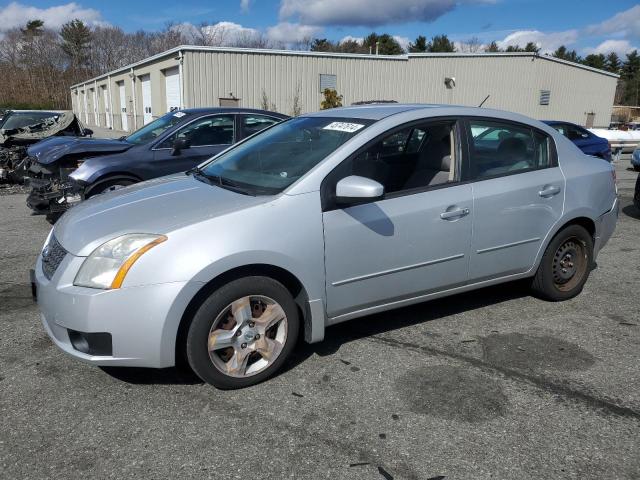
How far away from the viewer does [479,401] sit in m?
3.04

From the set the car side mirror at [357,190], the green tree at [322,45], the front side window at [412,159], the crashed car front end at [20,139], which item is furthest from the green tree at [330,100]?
the green tree at [322,45]

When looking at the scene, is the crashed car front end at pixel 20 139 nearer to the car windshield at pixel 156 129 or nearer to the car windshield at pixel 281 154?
the car windshield at pixel 156 129

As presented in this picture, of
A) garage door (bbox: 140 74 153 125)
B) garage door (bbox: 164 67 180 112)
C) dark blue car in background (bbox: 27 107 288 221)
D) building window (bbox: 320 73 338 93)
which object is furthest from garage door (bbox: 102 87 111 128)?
dark blue car in background (bbox: 27 107 288 221)

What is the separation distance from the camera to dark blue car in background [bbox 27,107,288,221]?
6906mm

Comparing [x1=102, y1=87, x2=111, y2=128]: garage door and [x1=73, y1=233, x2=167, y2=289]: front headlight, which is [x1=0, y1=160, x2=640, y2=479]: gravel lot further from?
[x1=102, y1=87, x2=111, y2=128]: garage door

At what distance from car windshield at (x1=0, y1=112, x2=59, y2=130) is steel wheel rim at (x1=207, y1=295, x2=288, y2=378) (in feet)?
37.8

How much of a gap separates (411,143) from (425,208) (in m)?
0.97

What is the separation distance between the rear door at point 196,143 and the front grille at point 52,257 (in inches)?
154

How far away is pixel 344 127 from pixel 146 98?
27977 mm

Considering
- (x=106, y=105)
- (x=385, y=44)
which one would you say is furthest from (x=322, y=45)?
(x=106, y=105)

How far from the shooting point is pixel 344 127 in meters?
3.71

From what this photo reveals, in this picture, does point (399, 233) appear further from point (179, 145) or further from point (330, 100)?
point (330, 100)

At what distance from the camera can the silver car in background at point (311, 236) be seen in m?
2.86

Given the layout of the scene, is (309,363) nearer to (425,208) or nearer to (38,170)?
(425,208)
